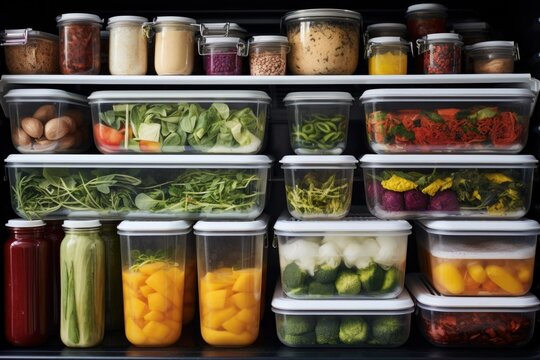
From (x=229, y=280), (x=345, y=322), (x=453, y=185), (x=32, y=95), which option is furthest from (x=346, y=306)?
(x=32, y=95)

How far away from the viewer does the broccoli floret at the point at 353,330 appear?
5.84ft

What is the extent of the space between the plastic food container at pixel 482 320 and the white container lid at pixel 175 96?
0.76 metres

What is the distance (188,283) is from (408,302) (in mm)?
640

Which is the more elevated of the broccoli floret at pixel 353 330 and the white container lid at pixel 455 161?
the white container lid at pixel 455 161

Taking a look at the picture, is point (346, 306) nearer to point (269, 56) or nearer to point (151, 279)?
point (151, 279)

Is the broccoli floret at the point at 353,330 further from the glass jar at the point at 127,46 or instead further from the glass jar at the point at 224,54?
the glass jar at the point at 127,46

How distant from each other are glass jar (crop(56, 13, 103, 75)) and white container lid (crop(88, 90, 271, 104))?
0.09 m

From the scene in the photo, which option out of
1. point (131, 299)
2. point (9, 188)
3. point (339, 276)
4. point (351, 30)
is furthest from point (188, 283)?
point (351, 30)

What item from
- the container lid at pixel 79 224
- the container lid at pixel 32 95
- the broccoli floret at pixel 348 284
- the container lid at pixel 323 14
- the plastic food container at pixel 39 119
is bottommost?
the broccoli floret at pixel 348 284

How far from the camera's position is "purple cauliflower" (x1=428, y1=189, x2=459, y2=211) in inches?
71.0

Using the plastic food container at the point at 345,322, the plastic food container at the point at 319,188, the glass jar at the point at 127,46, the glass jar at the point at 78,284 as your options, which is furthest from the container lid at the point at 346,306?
the glass jar at the point at 127,46


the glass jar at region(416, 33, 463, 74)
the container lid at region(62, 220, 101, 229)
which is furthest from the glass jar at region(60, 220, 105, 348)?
the glass jar at region(416, 33, 463, 74)

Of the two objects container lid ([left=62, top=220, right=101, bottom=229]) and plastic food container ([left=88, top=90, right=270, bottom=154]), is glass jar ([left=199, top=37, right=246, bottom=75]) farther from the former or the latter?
container lid ([left=62, top=220, right=101, bottom=229])

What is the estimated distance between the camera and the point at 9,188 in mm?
1931
